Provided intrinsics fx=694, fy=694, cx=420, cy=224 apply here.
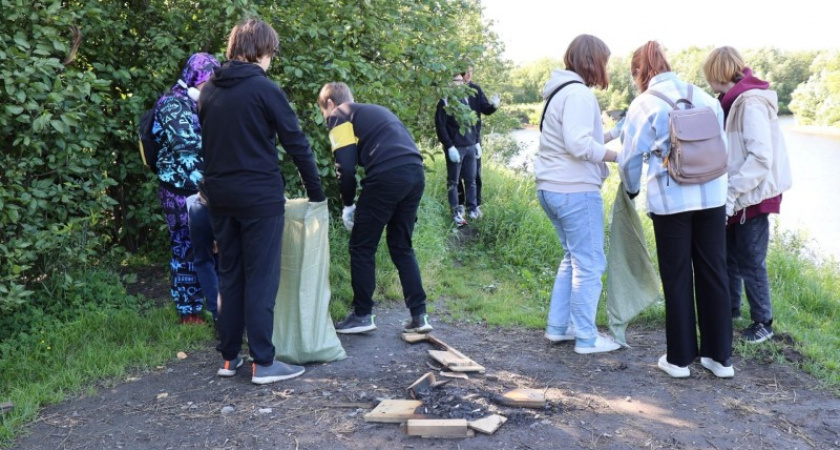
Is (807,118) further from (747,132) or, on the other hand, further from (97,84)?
(97,84)

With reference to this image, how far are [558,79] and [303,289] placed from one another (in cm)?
191

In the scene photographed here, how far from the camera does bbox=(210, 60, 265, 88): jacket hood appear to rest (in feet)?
11.5

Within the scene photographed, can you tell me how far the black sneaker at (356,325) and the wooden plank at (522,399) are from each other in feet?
4.30

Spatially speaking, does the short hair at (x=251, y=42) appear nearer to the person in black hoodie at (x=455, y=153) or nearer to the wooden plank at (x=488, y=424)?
the wooden plank at (x=488, y=424)

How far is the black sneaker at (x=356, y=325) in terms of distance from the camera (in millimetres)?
4578

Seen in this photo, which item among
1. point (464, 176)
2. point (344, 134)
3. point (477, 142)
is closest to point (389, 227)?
point (344, 134)

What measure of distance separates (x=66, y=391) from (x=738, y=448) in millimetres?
3404

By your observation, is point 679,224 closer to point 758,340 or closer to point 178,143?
point 758,340

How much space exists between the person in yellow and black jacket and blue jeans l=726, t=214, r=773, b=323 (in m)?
2.04

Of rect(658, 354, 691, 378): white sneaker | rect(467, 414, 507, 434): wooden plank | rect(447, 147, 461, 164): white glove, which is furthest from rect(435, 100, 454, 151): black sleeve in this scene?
rect(467, 414, 507, 434): wooden plank

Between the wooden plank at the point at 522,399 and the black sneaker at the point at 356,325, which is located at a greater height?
the black sneaker at the point at 356,325

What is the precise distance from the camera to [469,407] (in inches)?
133

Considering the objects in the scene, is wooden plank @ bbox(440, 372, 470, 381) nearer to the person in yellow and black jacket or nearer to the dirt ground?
the dirt ground

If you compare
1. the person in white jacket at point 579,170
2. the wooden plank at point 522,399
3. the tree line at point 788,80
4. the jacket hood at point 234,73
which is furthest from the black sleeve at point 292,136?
the tree line at point 788,80
